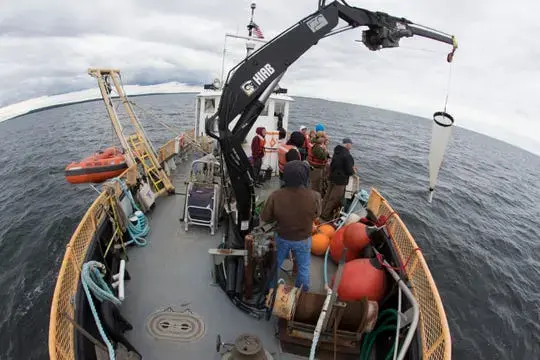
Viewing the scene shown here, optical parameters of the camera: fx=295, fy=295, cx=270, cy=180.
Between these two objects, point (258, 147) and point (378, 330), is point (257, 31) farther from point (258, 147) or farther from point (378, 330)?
point (378, 330)

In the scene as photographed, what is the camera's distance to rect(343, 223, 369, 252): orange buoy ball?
4844mm

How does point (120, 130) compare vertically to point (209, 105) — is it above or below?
below

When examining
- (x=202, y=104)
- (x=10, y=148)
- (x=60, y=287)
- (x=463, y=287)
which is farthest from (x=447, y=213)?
(x=10, y=148)

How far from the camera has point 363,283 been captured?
4098mm

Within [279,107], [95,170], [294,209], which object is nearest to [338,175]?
[294,209]

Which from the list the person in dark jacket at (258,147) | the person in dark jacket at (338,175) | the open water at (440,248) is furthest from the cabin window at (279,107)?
the person in dark jacket at (338,175)

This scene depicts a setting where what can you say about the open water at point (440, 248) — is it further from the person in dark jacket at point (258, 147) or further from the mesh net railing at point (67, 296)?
the person in dark jacket at point (258, 147)

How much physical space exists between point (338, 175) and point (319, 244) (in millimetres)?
1590

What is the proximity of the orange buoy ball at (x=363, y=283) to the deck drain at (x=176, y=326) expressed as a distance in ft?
6.59

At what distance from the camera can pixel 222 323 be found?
4.08 metres

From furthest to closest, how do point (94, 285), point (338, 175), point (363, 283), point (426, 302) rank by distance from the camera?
1. point (338, 175)
2. point (363, 283)
3. point (94, 285)
4. point (426, 302)

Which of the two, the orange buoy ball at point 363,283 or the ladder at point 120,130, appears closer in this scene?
the orange buoy ball at point 363,283

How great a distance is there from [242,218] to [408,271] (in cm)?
261

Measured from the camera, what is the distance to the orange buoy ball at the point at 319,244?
553 cm
